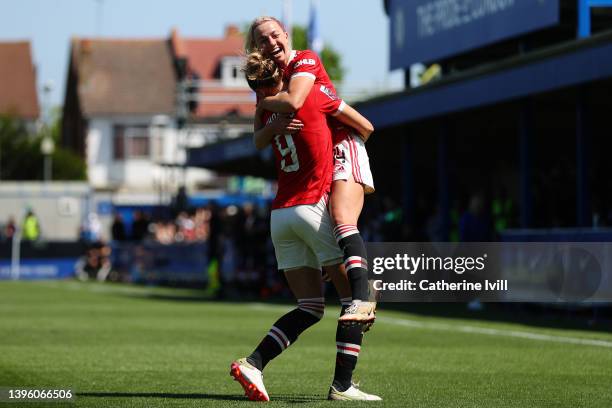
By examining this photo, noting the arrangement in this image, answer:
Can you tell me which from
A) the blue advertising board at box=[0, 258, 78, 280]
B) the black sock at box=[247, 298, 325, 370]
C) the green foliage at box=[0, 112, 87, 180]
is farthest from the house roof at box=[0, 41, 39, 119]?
the black sock at box=[247, 298, 325, 370]

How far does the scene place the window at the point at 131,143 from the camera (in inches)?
3408

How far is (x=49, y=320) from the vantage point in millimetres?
19172

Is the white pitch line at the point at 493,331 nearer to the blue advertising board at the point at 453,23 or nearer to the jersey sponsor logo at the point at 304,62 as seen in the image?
the jersey sponsor logo at the point at 304,62

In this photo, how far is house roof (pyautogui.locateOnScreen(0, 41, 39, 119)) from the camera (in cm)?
9938

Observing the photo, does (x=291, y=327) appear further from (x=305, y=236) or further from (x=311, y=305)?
(x=305, y=236)

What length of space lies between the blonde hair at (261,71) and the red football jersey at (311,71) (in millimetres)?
73

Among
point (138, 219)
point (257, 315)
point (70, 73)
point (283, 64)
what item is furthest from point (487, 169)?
point (70, 73)

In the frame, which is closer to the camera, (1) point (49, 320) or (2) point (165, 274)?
(1) point (49, 320)

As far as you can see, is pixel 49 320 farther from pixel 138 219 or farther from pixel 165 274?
pixel 138 219

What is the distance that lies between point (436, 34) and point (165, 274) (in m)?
11.5

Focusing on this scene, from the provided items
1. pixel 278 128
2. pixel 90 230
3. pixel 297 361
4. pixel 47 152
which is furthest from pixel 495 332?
pixel 47 152

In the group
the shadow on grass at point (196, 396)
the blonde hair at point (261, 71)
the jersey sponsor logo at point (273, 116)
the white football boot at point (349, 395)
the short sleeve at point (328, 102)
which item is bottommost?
the shadow on grass at point (196, 396)

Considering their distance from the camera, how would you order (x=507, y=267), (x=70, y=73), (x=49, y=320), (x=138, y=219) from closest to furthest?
1. (x=507, y=267)
2. (x=49, y=320)
3. (x=138, y=219)
4. (x=70, y=73)

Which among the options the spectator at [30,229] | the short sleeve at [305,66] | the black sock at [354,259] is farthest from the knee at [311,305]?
the spectator at [30,229]
